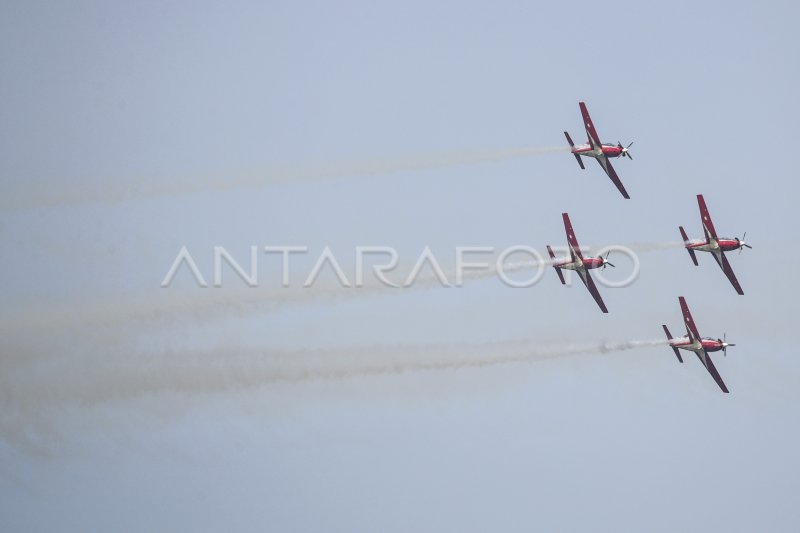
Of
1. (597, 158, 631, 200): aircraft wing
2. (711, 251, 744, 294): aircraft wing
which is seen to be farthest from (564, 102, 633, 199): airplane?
(711, 251, 744, 294): aircraft wing

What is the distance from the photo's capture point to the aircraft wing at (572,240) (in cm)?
7250

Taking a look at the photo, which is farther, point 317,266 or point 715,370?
point 715,370

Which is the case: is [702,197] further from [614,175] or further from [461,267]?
[461,267]

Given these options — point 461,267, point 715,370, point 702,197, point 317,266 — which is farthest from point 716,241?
point 317,266

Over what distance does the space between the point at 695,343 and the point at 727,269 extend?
4.15m

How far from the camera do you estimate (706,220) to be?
74812mm

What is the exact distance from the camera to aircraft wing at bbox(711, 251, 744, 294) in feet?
246

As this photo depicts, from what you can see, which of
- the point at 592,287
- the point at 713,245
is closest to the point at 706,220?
the point at 713,245

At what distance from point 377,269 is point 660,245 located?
571 inches

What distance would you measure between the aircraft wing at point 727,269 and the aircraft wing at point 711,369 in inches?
147

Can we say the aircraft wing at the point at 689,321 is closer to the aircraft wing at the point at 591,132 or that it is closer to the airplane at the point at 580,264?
the airplane at the point at 580,264

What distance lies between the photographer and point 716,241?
74.2 metres

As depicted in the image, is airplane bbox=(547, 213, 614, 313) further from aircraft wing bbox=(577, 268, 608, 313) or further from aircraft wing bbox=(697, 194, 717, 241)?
aircraft wing bbox=(697, 194, 717, 241)

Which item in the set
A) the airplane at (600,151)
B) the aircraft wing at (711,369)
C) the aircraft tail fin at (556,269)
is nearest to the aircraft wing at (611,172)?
the airplane at (600,151)
